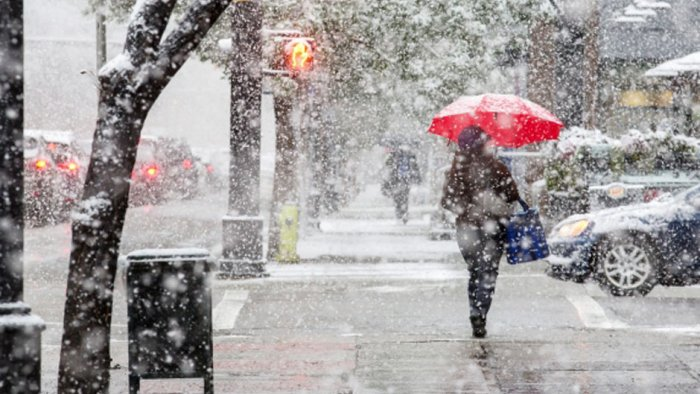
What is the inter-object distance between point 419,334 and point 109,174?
14.9ft

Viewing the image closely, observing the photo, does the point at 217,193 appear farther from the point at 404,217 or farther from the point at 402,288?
the point at 402,288

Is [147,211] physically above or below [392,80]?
below

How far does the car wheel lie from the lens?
12336mm

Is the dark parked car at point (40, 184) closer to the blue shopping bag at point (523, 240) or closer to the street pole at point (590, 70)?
the street pole at point (590, 70)

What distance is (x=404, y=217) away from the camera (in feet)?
84.1

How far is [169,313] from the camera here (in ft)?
21.6

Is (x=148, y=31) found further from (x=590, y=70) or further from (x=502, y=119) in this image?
(x=590, y=70)

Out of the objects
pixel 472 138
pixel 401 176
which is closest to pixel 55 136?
pixel 401 176

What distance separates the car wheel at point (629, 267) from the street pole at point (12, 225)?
8.31 m

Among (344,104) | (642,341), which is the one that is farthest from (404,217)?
(642,341)

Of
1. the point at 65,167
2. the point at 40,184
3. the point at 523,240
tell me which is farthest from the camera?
the point at 65,167

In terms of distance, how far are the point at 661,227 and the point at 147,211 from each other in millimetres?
18657

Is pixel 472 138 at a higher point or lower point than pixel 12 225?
higher

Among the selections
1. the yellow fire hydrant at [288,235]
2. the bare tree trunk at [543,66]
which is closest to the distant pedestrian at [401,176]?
the bare tree trunk at [543,66]
